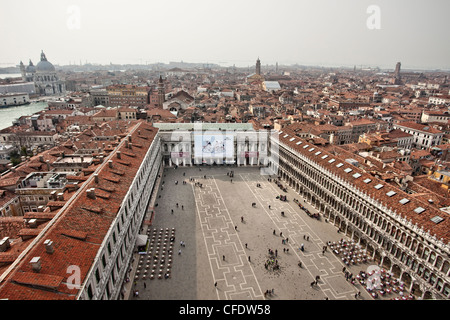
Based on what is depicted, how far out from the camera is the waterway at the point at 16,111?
5802 inches

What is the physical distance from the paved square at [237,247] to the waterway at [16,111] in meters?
130

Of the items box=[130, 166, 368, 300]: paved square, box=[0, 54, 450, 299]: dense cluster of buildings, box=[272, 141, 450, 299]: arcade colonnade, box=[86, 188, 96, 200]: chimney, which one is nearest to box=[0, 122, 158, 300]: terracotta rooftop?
box=[0, 54, 450, 299]: dense cluster of buildings

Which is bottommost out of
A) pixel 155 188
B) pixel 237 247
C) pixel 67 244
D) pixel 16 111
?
pixel 237 247

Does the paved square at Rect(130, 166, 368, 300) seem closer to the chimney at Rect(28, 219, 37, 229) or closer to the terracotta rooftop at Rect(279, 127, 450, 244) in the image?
the terracotta rooftop at Rect(279, 127, 450, 244)

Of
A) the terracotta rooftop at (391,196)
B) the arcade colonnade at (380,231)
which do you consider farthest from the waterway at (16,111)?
the terracotta rooftop at (391,196)

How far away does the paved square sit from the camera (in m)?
35.2

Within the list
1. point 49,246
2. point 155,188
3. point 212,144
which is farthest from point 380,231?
point 212,144

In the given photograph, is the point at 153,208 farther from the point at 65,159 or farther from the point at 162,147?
the point at 162,147

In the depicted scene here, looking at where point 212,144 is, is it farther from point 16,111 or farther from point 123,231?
point 16,111

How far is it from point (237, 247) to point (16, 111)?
183 m

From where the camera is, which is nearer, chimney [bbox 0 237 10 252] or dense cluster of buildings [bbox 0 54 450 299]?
dense cluster of buildings [bbox 0 54 450 299]

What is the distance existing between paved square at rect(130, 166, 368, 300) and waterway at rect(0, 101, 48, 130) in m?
130

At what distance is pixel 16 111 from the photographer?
560 ft
